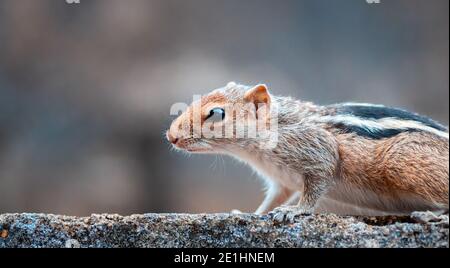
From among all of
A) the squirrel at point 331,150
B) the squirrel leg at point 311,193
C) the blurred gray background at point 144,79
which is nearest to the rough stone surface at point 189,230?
the squirrel at point 331,150

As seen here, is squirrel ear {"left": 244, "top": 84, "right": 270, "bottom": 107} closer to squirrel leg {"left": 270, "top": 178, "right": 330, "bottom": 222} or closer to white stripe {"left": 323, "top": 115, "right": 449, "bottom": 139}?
white stripe {"left": 323, "top": 115, "right": 449, "bottom": 139}

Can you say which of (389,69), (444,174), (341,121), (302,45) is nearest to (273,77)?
(302,45)

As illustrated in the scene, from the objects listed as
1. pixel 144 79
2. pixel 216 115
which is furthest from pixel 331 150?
pixel 144 79

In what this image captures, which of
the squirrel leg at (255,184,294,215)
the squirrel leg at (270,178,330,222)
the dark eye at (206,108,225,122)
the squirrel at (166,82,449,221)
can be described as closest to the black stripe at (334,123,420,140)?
the squirrel at (166,82,449,221)

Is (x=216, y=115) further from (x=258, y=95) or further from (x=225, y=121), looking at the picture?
(x=258, y=95)
